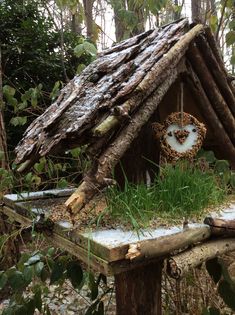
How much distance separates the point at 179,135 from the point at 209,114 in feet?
0.83

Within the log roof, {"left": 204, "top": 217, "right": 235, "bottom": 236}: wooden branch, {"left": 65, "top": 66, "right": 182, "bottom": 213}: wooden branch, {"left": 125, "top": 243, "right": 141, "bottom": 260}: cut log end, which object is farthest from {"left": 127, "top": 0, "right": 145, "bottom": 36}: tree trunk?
{"left": 125, "top": 243, "right": 141, "bottom": 260}: cut log end

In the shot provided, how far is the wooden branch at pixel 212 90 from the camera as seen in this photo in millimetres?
1466

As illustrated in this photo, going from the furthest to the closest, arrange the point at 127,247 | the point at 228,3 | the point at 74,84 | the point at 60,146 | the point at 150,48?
the point at 228,3 → the point at 74,84 → the point at 150,48 → the point at 60,146 → the point at 127,247

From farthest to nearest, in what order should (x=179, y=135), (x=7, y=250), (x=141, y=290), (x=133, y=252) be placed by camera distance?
(x=7, y=250)
(x=141, y=290)
(x=179, y=135)
(x=133, y=252)

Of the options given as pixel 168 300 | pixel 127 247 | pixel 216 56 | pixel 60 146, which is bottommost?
pixel 168 300

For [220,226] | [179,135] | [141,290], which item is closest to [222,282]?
[141,290]

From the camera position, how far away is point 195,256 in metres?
1.05

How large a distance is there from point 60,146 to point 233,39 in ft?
5.92

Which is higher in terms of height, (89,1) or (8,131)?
(89,1)

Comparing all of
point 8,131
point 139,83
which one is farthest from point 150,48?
point 8,131

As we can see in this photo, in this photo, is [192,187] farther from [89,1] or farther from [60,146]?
[89,1]

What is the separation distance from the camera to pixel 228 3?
255 centimetres

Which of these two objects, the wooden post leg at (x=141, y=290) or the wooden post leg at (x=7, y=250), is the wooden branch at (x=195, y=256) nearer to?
the wooden post leg at (x=141, y=290)

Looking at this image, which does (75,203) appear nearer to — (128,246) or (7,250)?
(128,246)
